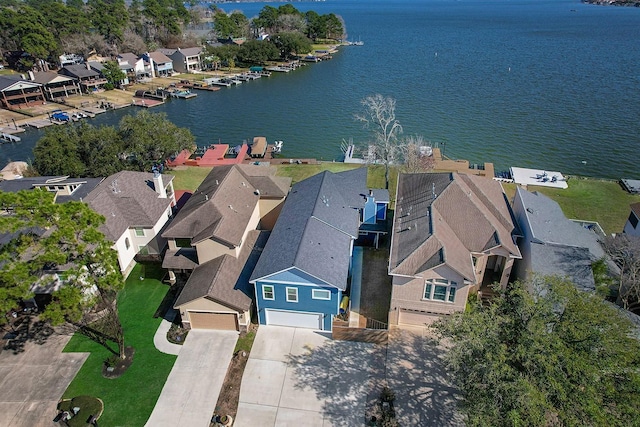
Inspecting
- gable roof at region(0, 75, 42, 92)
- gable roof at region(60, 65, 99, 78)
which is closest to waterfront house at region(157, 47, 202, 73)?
gable roof at region(60, 65, 99, 78)

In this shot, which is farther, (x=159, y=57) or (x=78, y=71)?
(x=159, y=57)

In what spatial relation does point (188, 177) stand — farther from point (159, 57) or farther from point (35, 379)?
point (159, 57)

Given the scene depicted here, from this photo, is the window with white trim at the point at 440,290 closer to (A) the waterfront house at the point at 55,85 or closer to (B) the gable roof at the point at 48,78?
(A) the waterfront house at the point at 55,85

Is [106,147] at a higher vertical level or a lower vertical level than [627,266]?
higher

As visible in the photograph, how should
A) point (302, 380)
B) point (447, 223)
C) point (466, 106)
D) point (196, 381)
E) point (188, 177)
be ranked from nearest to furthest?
point (302, 380) < point (196, 381) < point (447, 223) < point (188, 177) < point (466, 106)

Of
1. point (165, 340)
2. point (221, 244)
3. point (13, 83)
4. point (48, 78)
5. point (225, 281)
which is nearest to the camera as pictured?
point (165, 340)

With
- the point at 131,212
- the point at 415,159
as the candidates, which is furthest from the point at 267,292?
the point at 415,159

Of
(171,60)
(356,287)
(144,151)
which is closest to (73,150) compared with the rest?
(144,151)

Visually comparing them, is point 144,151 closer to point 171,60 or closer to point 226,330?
point 226,330
